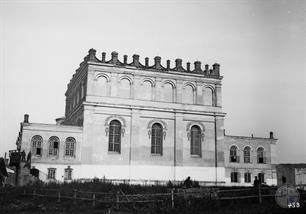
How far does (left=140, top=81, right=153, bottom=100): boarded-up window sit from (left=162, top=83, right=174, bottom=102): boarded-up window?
155 cm

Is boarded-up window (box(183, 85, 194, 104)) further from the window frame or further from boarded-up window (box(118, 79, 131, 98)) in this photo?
the window frame

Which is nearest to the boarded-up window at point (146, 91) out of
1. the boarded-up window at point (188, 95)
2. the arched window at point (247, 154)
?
the boarded-up window at point (188, 95)

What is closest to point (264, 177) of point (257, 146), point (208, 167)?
point (257, 146)

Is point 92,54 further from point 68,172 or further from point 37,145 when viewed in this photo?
point 68,172

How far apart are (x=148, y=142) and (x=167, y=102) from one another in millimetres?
4994

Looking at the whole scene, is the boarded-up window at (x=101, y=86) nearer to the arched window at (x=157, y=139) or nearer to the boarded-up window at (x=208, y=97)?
the arched window at (x=157, y=139)

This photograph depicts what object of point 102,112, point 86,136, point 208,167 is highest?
point 102,112

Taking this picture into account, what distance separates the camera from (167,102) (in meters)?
42.4

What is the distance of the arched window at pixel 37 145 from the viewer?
3728cm

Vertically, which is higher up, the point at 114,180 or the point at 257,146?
the point at 257,146

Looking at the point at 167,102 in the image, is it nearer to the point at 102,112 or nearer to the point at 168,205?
the point at 102,112

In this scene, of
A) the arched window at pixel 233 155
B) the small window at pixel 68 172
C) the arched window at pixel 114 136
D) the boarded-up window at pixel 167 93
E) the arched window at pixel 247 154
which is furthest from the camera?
the arched window at pixel 247 154

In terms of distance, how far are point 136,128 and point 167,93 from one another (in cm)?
561

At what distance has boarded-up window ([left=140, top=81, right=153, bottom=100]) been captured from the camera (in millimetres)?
41938
